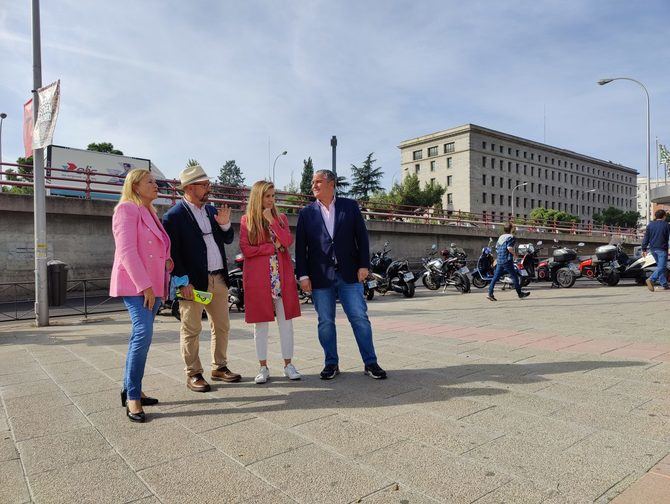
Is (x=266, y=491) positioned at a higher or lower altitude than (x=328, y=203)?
lower

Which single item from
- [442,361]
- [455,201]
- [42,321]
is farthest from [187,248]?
[455,201]

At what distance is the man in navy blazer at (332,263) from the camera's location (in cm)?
434

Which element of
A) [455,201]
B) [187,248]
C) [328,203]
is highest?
[455,201]

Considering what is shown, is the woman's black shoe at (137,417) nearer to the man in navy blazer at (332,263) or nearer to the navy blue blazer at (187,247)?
the navy blue blazer at (187,247)

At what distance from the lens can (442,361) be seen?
16.1 ft

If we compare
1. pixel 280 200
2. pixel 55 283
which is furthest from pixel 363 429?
pixel 280 200

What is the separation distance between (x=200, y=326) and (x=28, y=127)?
24.0ft

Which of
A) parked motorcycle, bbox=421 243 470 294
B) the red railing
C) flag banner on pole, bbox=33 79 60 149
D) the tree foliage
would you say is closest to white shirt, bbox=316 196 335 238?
the red railing

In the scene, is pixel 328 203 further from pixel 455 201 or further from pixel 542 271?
pixel 455 201

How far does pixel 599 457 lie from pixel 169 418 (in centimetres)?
266

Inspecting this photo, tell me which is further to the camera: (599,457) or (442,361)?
(442,361)

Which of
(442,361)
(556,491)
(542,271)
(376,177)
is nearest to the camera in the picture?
(556,491)

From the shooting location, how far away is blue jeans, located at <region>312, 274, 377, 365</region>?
4359mm

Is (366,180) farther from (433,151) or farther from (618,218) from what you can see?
(618,218)
